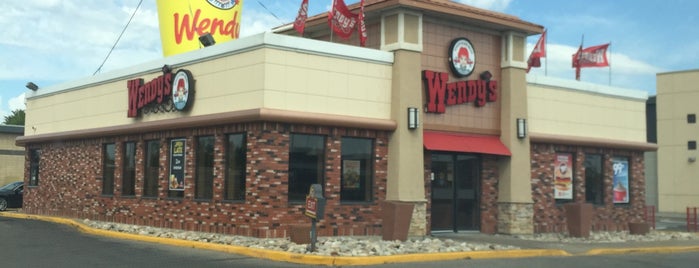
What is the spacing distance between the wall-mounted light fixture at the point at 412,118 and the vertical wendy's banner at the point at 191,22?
1037 cm

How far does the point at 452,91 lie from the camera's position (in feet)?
73.3

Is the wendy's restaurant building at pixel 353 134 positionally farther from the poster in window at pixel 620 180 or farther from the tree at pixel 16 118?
the tree at pixel 16 118

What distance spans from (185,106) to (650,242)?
14171mm

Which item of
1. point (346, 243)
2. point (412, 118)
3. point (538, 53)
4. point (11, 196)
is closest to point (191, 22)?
point (412, 118)

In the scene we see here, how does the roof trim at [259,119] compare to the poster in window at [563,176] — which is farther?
the poster in window at [563,176]

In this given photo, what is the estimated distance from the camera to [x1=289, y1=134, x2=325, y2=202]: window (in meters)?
Answer: 19.5

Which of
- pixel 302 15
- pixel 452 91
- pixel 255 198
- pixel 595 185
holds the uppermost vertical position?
pixel 302 15

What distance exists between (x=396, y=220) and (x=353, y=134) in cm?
290

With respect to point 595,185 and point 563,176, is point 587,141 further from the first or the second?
point 595,185

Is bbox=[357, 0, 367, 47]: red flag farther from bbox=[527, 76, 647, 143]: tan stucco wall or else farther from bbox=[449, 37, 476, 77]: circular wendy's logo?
bbox=[527, 76, 647, 143]: tan stucco wall

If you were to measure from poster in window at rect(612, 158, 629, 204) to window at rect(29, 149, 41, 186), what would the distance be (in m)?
22.6

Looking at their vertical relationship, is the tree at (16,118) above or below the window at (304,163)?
above

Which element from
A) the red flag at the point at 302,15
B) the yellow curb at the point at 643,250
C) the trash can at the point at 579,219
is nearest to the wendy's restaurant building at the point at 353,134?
the red flag at the point at 302,15

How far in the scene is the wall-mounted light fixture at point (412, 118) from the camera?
20.8m
